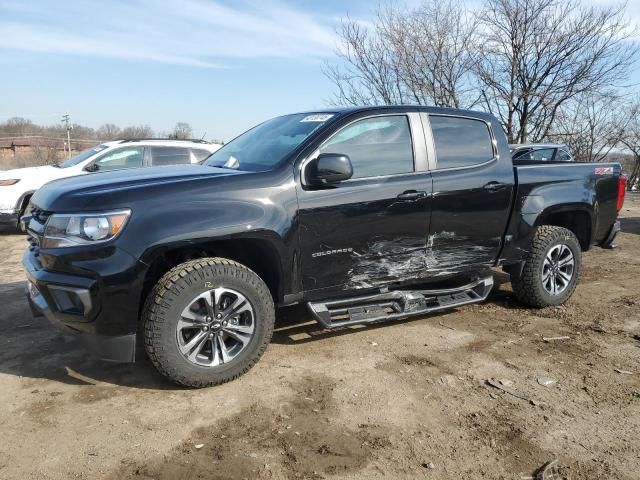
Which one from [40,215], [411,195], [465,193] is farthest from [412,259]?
[40,215]

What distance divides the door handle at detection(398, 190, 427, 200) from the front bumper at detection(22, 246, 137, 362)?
214 cm

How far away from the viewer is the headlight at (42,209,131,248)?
9.84 ft

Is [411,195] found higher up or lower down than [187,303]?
higher up

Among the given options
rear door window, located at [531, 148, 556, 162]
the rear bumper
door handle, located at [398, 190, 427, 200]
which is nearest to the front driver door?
door handle, located at [398, 190, 427, 200]

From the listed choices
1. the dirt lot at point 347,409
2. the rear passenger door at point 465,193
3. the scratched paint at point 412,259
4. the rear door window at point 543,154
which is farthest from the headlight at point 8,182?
the rear door window at point 543,154

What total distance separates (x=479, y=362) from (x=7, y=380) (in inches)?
132

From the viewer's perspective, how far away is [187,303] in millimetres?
3176

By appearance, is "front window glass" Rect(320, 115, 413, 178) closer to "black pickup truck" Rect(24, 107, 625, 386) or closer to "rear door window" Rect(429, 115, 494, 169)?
"black pickup truck" Rect(24, 107, 625, 386)

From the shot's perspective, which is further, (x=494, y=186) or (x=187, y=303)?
(x=494, y=186)

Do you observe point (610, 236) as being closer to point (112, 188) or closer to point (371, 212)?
point (371, 212)

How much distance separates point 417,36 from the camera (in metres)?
16.8

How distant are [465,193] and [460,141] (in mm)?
491

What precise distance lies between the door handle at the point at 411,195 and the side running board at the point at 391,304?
78 cm

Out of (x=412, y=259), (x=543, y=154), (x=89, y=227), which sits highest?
(x=543, y=154)
